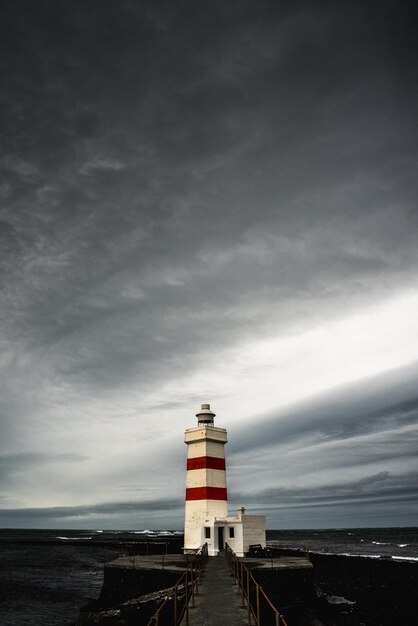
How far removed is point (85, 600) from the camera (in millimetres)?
27453

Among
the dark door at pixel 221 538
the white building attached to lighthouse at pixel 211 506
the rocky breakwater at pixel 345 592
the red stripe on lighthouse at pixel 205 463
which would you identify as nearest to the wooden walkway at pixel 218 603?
the rocky breakwater at pixel 345 592

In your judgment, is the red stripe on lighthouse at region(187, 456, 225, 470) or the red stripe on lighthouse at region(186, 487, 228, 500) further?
the red stripe on lighthouse at region(187, 456, 225, 470)

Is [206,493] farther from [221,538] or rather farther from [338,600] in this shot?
[338,600]

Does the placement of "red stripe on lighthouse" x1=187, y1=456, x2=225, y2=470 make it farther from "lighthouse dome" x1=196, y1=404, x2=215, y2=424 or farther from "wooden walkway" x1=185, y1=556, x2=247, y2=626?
"wooden walkway" x1=185, y1=556, x2=247, y2=626

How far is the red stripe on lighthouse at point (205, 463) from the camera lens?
23188mm

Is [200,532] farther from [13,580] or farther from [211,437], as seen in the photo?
[13,580]

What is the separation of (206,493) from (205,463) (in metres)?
1.37

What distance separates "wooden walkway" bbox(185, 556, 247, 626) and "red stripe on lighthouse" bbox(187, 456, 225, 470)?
6.86m

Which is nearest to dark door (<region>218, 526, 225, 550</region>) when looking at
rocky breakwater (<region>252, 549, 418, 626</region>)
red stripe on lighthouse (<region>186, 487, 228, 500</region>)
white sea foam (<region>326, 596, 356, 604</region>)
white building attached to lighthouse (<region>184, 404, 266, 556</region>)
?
white building attached to lighthouse (<region>184, 404, 266, 556</region>)

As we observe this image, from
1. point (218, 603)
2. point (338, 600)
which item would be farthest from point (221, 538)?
point (218, 603)

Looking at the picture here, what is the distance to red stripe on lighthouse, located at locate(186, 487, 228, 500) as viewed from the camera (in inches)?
898

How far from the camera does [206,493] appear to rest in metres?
22.8

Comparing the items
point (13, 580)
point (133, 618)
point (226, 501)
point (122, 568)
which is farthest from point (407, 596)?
point (13, 580)

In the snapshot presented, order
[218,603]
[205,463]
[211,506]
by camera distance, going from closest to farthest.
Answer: [218,603]
[211,506]
[205,463]
